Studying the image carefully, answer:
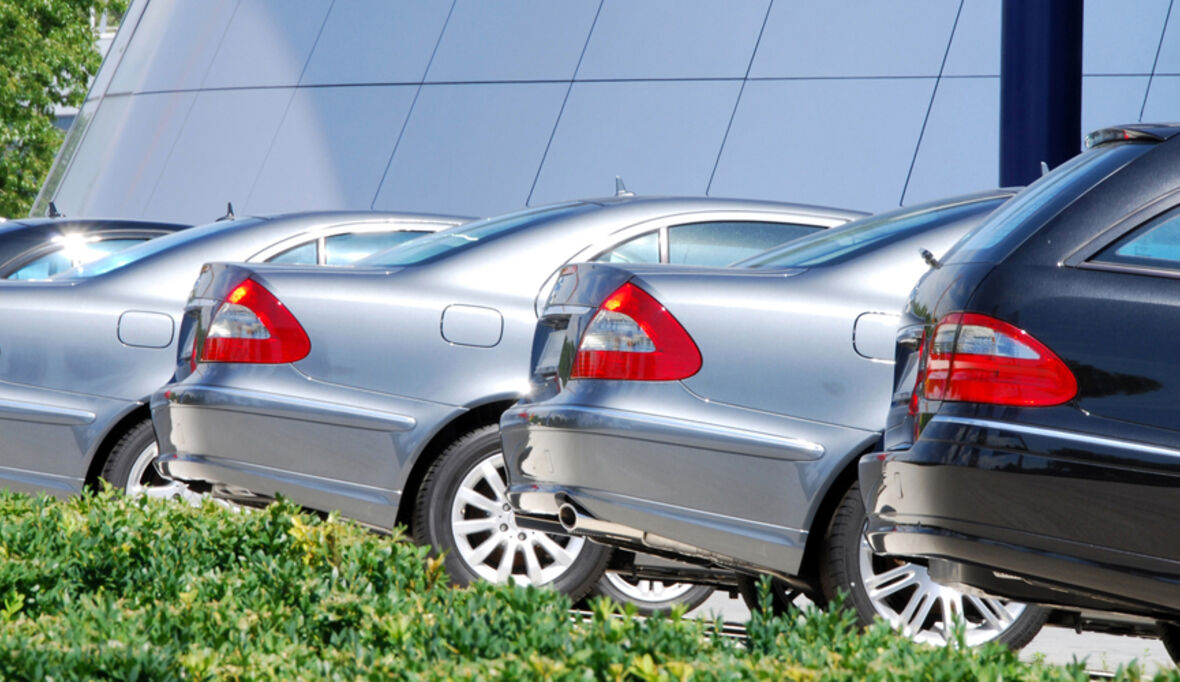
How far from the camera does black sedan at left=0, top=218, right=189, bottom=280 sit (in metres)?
9.45

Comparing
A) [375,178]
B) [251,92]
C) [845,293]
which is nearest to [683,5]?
[375,178]

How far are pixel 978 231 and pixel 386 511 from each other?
2.70 m

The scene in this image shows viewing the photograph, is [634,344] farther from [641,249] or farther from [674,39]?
[674,39]

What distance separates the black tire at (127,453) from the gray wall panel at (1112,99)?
8431mm

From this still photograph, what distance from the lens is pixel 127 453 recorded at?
7.73 metres

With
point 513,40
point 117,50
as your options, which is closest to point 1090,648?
point 513,40

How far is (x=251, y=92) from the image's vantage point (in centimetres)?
1912

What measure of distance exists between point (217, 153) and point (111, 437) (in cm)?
1207

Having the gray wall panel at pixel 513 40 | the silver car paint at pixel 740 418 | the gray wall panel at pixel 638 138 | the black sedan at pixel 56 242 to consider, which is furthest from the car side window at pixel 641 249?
the gray wall panel at pixel 513 40

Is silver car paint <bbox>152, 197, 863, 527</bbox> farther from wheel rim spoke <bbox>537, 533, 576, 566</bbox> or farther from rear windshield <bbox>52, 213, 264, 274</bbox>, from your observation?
rear windshield <bbox>52, 213, 264, 274</bbox>

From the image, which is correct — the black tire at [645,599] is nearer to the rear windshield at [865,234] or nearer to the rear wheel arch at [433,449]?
the rear wheel arch at [433,449]

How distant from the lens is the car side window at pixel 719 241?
21.9 ft

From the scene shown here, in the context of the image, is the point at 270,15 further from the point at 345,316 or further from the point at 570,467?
the point at 570,467

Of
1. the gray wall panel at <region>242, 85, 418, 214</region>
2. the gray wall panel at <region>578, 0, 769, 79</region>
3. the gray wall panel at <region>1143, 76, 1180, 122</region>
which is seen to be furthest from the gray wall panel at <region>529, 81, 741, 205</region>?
the gray wall panel at <region>1143, 76, 1180, 122</region>
